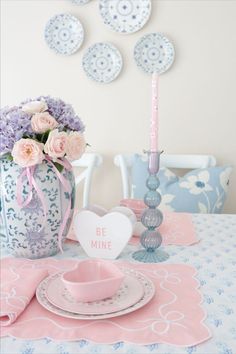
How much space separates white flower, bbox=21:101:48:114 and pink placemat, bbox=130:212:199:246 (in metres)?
0.43

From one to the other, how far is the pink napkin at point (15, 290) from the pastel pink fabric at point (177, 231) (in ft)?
0.91

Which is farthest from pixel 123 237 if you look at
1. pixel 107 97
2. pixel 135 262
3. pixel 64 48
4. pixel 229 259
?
pixel 64 48

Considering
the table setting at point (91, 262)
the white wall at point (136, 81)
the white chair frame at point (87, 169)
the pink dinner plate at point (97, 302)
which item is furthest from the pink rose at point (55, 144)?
the white wall at point (136, 81)

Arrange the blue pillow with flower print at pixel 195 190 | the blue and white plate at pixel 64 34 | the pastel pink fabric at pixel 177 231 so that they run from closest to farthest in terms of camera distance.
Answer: the pastel pink fabric at pixel 177 231
the blue pillow with flower print at pixel 195 190
the blue and white plate at pixel 64 34

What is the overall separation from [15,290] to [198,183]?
1281 mm

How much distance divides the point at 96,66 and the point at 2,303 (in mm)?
1726

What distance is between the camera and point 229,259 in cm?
95

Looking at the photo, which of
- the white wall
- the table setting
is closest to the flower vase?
the table setting

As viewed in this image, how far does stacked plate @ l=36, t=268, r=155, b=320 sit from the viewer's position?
2.14 ft

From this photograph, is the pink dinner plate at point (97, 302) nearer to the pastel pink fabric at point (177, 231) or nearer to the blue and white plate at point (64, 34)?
the pastel pink fabric at point (177, 231)

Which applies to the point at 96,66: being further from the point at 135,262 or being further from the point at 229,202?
the point at 135,262

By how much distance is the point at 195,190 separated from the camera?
1.85 m

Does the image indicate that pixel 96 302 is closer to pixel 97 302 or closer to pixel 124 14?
pixel 97 302

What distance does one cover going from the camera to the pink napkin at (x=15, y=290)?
65 cm
